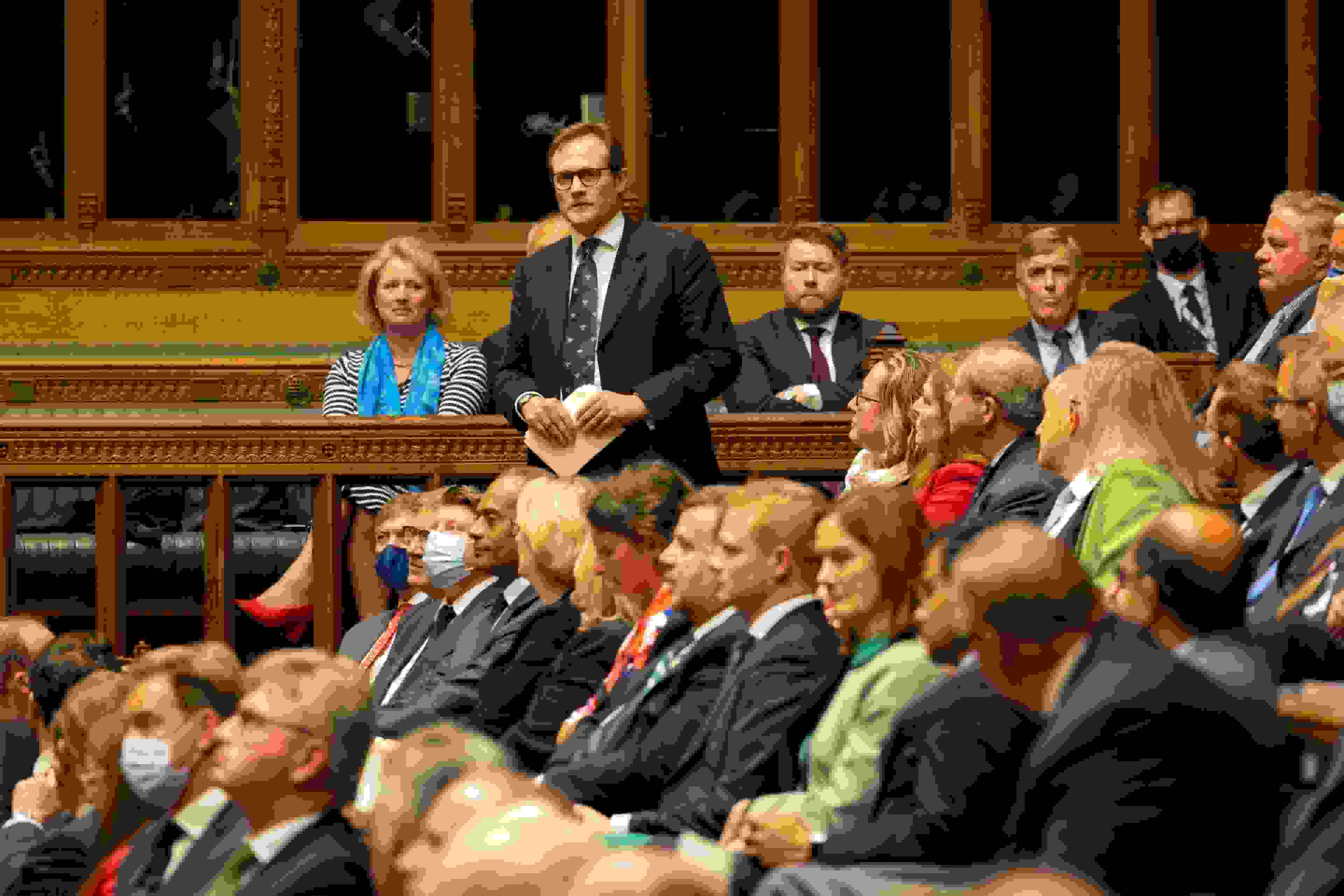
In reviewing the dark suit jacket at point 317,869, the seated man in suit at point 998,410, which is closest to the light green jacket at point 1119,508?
the seated man in suit at point 998,410

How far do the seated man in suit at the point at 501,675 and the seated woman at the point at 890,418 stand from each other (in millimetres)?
886

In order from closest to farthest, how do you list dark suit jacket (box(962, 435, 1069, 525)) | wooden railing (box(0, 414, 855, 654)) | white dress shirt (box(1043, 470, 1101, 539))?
white dress shirt (box(1043, 470, 1101, 539)) < dark suit jacket (box(962, 435, 1069, 525)) < wooden railing (box(0, 414, 855, 654))

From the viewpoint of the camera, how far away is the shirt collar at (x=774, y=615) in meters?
4.96

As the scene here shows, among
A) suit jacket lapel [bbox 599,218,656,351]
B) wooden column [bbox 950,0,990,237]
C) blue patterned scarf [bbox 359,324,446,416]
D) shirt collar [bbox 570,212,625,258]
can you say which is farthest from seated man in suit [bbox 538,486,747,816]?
wooden column [bbox 950,0,990,237]

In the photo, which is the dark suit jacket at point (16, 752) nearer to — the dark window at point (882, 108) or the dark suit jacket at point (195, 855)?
the dark suit jacket at point (195, 855)

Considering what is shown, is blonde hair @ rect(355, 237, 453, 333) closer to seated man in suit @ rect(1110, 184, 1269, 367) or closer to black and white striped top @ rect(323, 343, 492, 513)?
black and white striped top @ rect(323, 343, 492, 513)

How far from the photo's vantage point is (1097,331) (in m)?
8.66

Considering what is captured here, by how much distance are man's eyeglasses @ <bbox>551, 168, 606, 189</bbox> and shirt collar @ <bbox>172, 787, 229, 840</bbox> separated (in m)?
2.65

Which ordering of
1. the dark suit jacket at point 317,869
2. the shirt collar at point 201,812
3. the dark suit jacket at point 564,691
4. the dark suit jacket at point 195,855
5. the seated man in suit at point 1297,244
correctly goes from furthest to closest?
the seated man in suit at point 1297,244 < the dark suit jacket at point 564,691 < the shirt collar at point 201,812 < the dark suit jacket at point 195,855 < the dark suit jacket at point 317,869

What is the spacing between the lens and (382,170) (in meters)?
11.8

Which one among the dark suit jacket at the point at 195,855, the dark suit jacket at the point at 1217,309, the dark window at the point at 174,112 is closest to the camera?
the dark suit jacket at the point at 195,855

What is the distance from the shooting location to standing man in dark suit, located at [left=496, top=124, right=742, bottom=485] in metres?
6.66

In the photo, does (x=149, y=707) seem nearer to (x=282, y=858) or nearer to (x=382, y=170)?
(x=282, y=858)

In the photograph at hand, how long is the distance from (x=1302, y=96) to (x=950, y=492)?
6.45 metres
